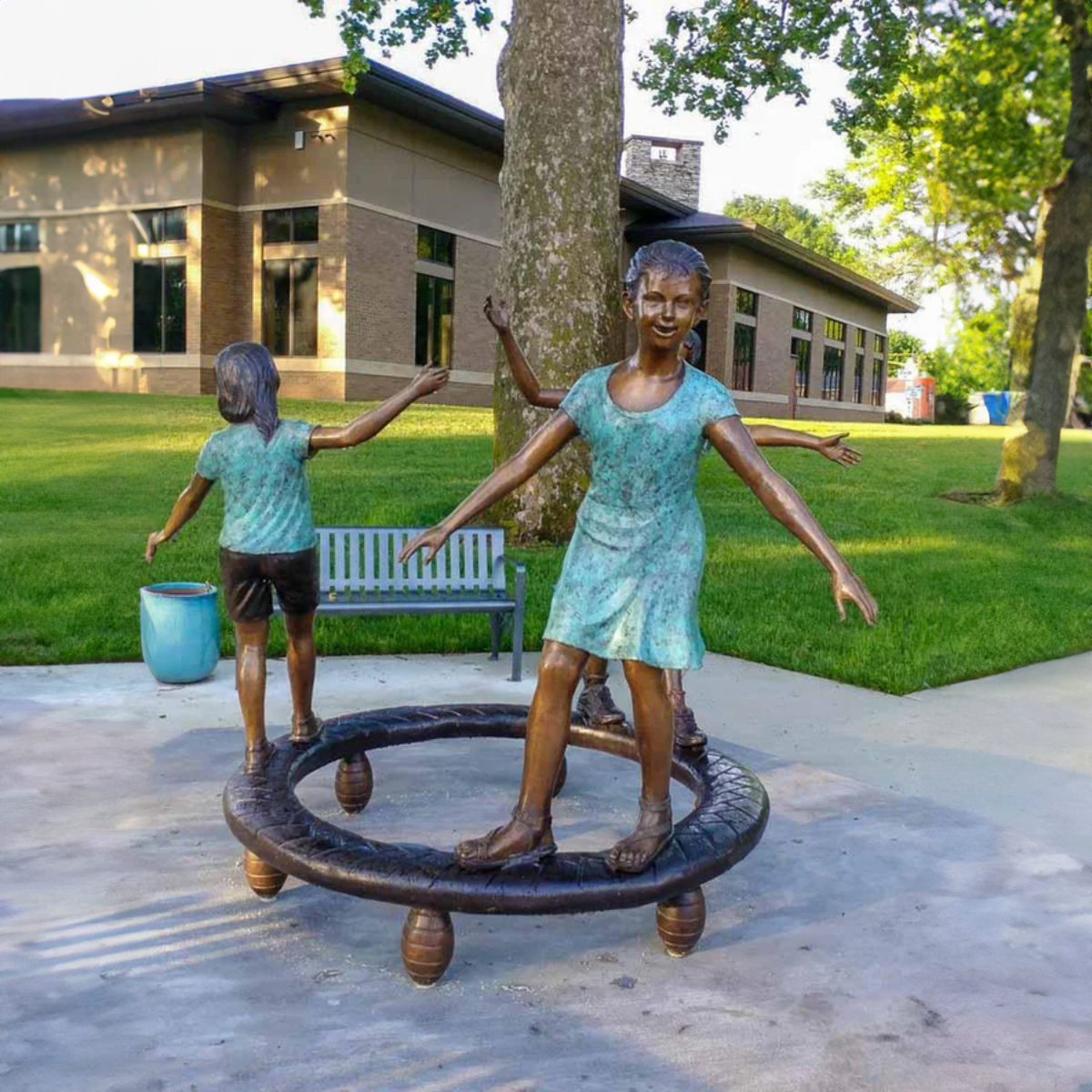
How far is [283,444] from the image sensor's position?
383 cm

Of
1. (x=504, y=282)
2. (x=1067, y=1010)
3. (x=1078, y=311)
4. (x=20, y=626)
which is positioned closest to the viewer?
(x=1067, y=1010)

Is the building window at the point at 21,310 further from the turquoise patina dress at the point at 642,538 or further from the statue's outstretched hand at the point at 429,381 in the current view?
the turquoise patina dress at the point at 642,538

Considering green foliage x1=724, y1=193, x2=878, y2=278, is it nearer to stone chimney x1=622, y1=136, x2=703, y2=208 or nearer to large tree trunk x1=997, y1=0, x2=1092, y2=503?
stone chimney x1=622, y1=136, x2=703, y2=208

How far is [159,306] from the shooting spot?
27078 millimetres

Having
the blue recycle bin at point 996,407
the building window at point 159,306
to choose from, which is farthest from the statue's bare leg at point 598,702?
the blue recycle bin at point 996,407

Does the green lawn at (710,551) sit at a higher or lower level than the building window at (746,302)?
lower

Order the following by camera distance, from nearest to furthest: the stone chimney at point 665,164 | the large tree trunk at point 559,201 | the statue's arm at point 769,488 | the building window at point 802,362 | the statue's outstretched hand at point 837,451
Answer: the statue's arm at point 769,488 < the statue's outstretched hand at point 837,451 < the large tree trunk at point 559,201 < the building window at point 802,362 < the stone chimney at point 665,164

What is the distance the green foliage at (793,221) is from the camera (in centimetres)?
7562

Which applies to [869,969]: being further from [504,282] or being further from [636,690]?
[504,282]

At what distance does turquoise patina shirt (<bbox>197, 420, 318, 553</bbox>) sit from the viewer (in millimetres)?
3832

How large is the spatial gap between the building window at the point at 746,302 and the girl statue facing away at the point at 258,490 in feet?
111

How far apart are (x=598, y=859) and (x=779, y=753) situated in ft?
7.64

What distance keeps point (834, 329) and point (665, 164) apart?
9.47 meters

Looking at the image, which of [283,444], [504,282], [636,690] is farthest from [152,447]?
[636,690]
